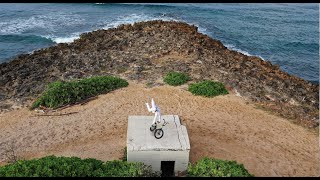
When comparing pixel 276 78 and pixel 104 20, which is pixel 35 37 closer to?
pixel 104 20

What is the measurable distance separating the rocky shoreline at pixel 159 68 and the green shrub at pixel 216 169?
7.81m

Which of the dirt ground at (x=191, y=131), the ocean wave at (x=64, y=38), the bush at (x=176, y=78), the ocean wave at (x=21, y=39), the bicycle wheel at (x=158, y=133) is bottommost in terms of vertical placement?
the dirt ground at (x=191, y=131)

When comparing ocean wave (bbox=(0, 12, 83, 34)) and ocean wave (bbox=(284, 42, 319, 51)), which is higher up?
ocean wave (bbox=(0, 12, 83, 34))

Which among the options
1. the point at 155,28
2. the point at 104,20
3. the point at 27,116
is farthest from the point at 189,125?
the point at 104,20

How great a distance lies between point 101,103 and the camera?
800 inches

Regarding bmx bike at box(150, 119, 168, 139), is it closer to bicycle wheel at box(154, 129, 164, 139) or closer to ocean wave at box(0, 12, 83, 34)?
bicycle wheel at box(154, 129, 164, 139)

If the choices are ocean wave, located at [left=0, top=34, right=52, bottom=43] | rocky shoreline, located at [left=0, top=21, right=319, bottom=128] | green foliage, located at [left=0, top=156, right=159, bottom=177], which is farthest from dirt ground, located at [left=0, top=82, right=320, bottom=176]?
ocean wave, located at [left=0, top=34, right=52, bottom=43]

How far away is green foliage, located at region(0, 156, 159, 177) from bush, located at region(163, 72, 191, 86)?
990 cm

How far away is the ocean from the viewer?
35406 millimetres

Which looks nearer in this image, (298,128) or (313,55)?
(298,128)

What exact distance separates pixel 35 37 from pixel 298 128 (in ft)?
94.2

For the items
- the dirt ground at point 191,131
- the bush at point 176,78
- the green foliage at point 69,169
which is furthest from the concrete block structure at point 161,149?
the bush at point 176,78

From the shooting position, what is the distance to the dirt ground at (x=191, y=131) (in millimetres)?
15734

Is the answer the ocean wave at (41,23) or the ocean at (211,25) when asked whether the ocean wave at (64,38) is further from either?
the ocean wave at (41,23)
